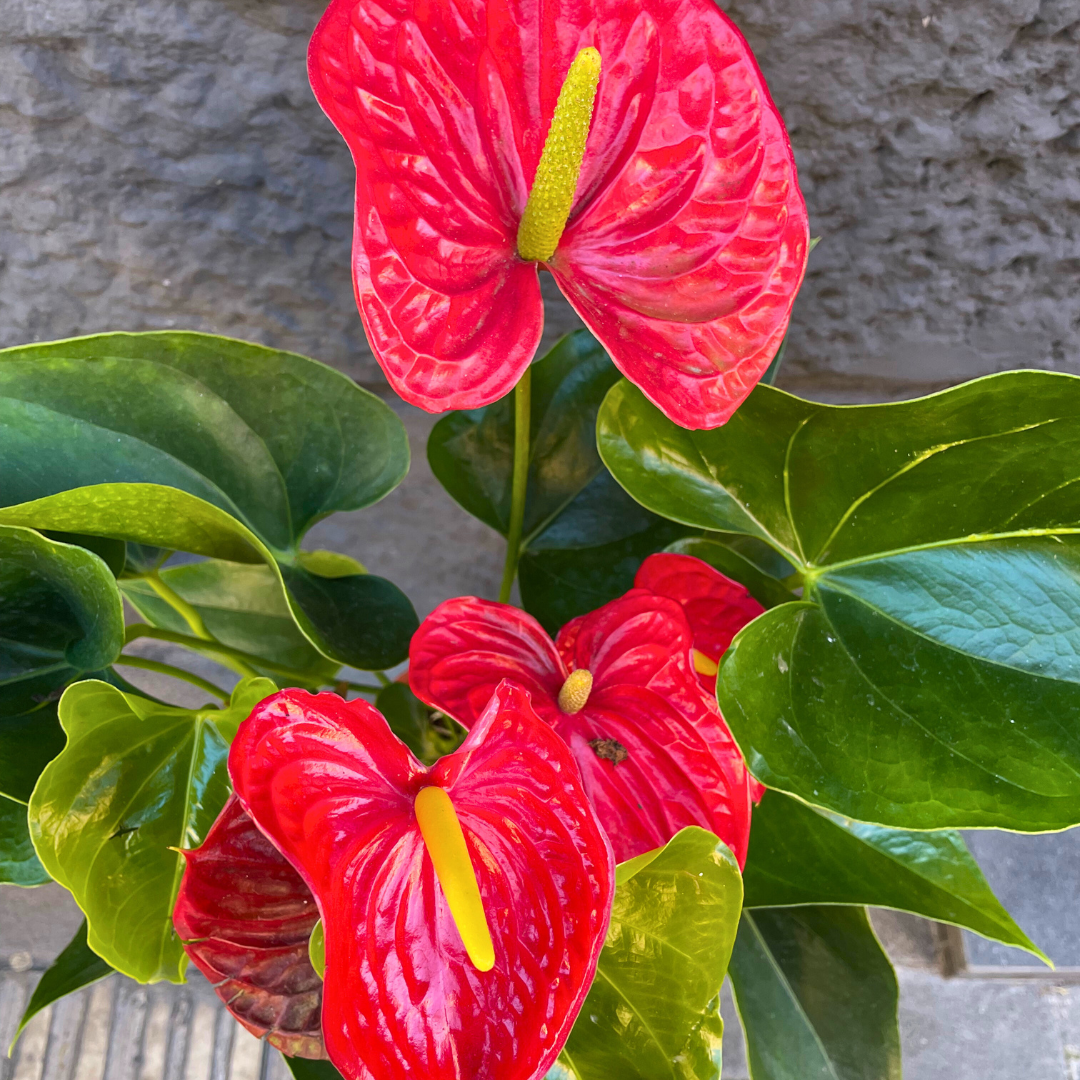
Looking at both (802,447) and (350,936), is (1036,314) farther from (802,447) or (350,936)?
(350,936)

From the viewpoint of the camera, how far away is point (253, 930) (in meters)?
0.43

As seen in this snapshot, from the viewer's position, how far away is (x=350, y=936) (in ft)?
1.22

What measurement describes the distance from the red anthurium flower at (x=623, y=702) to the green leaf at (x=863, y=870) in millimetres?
149

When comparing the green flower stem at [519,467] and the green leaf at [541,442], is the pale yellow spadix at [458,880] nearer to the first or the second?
the green flower stem at [519,467]

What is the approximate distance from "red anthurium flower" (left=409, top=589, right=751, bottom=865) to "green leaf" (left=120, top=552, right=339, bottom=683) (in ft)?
0.98

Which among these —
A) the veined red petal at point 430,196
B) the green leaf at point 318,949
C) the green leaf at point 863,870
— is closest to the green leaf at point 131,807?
the green leaf at point 318,949

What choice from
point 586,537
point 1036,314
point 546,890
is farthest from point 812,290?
point 546,890

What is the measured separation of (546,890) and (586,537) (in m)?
0.31

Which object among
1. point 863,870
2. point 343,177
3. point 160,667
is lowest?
point 863,870

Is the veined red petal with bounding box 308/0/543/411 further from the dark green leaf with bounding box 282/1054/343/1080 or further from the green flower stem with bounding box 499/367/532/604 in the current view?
the dark green leaf with bounding box 282/1054/343/1080

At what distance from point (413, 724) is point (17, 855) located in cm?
26

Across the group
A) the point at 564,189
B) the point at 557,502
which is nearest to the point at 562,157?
the point at 564,189

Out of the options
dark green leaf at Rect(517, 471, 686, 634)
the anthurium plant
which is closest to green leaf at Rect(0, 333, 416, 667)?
the anthurium plant

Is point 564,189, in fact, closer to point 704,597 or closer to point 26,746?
point 704,597
